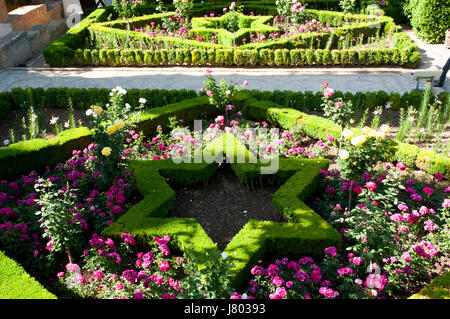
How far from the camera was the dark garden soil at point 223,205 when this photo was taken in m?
6.67

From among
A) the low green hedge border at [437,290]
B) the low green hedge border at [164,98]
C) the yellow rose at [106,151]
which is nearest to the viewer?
the low green hedge border at [437,290]

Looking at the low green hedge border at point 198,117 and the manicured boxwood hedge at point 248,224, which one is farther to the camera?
the low green hedge border at point 198,117

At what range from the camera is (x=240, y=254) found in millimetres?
5637

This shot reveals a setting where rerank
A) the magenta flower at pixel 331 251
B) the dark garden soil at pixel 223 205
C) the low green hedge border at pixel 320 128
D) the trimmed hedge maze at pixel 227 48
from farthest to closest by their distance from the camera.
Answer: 1. the trimmed hedge maze at pixel 227 48
2. the low green hedge border at pixel 320 128
3. the dark garden soil at pixel 223 205
4. the magenta flower at pixel 331 251

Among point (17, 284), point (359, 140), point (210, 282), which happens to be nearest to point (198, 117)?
point (359, 140)

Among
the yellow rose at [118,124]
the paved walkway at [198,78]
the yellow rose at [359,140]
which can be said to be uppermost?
the yellow rose at [359,140]

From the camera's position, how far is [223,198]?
7.38 meters

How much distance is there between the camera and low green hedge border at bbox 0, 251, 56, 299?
16.3 ft

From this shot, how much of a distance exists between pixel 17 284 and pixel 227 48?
10182 millimetres

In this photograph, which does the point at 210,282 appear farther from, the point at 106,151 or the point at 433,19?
the point at 433,19

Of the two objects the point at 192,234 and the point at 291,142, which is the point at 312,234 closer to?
the point at 192,234

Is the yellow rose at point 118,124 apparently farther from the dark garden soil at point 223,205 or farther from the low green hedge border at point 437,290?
the low green hedge border at point 437,290

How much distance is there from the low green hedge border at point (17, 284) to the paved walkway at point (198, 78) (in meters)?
7.62

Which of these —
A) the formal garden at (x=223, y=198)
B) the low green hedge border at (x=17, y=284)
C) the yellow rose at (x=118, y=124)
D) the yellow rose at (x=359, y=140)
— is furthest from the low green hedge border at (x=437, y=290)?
the yellow rose at (x=118, y=124)
